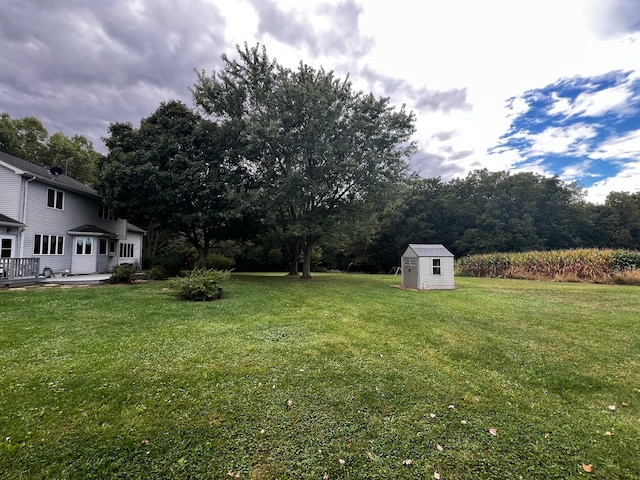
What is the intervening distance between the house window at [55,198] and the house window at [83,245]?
6.67 ft

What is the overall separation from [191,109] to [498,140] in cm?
1924

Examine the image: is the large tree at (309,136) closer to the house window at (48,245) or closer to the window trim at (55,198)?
the window trim at (55,198)

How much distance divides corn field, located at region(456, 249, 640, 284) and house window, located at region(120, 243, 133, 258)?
25428mm

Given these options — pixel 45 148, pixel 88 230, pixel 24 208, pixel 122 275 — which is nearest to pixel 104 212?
pixel 88 230

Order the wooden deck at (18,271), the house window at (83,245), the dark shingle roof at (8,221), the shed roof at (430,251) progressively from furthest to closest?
1. the house window at (83,245)
2. the shed roof at (430,251)
3. the dark shingle roof at (8,221)
4. the wooden deck at (18,271)

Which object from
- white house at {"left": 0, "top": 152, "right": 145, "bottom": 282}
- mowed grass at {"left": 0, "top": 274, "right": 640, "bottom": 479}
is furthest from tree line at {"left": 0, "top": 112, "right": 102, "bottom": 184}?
mowed grass at {"left": 0, "top": 274, "right": 640, "bottom": 479}

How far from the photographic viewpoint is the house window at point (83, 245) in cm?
1689

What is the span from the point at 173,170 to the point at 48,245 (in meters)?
7.55

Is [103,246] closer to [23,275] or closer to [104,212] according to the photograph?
[104,212]

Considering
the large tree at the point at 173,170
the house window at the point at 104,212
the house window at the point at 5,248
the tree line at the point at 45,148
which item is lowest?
the house window at the point at 5,248

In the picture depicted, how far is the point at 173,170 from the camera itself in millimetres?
15430

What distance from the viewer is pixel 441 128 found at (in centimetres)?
2027

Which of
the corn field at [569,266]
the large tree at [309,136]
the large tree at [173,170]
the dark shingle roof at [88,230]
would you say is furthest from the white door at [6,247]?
the corn field at [569,266]

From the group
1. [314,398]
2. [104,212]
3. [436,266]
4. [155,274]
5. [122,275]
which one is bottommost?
[314,398]
